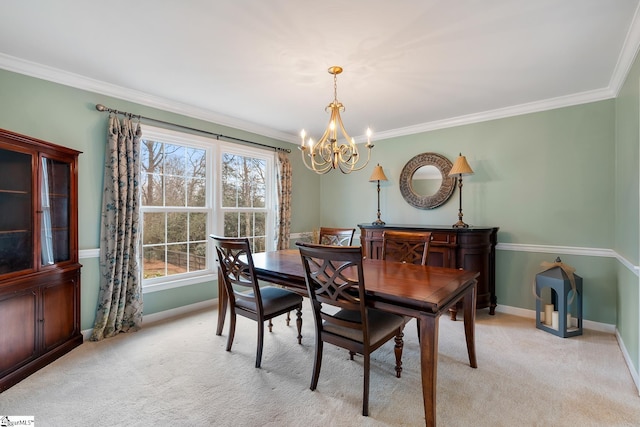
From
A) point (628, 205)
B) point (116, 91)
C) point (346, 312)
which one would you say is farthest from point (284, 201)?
point (628, 205)

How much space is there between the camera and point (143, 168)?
10.6 feet

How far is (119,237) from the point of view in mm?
2875

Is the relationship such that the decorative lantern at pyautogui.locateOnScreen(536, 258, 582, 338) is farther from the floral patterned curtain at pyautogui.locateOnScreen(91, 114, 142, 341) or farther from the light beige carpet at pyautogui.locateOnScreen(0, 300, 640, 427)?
the floral patterned curtain at pyautogui.locateOnScreen(91, 114, 142, 341)

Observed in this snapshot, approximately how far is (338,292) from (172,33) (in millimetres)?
2087

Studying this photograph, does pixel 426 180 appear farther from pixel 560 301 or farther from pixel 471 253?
pixel 560 301

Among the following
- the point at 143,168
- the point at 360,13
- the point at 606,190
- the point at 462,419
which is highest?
the point at 360,13

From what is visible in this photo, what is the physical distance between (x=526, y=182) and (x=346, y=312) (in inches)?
107

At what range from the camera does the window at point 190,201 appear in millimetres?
3285

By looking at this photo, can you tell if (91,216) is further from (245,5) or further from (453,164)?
(453,164)

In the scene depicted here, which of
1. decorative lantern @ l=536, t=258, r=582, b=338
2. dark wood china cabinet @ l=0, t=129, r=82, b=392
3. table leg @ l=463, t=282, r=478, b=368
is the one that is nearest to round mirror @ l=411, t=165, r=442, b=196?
decorative lantern @ l=536, t=258, r=582, b=338

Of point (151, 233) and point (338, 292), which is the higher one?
point (151, 233)

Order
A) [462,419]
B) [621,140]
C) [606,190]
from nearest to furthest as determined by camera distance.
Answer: [462,419] → [621,140] → [606,190]

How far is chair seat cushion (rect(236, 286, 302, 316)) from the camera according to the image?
245cm

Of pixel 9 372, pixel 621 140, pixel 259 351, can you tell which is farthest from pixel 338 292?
pixel 621 140
